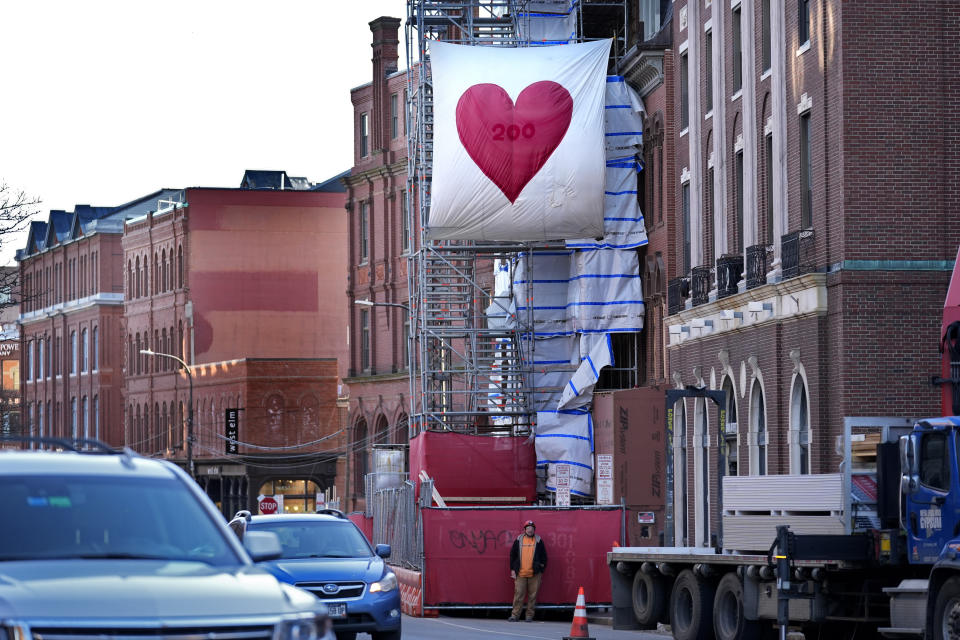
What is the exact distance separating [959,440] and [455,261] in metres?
33.7

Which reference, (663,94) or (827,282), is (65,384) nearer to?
(663,94)

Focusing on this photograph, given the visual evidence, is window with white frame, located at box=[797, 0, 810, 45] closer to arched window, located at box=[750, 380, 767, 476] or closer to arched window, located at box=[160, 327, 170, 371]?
arched window, located at box=[750, 380, 767, 476]

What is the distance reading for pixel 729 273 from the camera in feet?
117

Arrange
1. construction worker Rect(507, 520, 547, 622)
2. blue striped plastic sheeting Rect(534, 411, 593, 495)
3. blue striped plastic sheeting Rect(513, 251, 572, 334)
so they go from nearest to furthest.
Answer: construction worker Rect(507, 520, 547, 622) < blue striped plastic sheeting Rect(534, 411, 593, 495) < blue striped plastic sheeting Rect(513, 251, 572, 334)

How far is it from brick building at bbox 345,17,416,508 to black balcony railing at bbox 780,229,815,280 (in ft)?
121

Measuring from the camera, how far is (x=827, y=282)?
30.1 m

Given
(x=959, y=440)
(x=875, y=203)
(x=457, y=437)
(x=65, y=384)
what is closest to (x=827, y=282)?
(x=875, y=203)

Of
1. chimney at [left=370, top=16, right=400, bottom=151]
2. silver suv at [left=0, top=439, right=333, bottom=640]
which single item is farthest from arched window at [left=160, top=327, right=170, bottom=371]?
silver suv at [left=0, top=439, right=333, bottom=640]

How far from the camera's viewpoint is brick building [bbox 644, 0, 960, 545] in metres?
29.4

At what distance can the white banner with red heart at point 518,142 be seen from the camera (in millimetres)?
43844

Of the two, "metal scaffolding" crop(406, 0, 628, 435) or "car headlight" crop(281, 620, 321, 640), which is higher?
"metal scaffolding" crop(406, 0, 628, 435)

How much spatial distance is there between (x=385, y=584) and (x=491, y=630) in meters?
6.89

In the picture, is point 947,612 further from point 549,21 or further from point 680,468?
point 549,21

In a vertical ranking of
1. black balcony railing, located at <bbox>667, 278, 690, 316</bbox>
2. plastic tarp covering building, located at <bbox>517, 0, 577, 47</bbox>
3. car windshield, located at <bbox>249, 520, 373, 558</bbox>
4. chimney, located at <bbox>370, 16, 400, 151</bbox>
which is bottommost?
car windshield, located at <bbox>249, 520, 373, 558</bbox>
